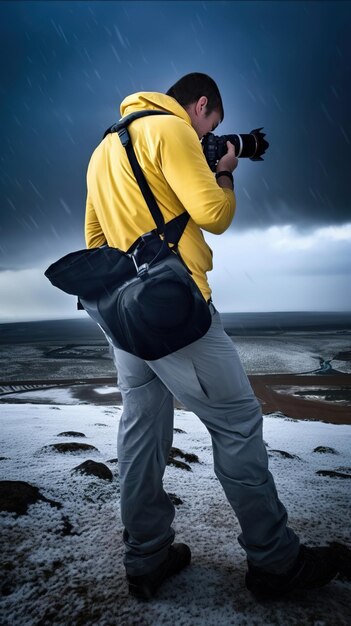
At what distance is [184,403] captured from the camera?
46.4 inches

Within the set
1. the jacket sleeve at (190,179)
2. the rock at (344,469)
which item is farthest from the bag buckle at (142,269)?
the rock at (344,469)

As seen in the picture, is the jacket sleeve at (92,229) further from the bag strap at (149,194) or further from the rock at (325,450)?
the rock at (325,450)

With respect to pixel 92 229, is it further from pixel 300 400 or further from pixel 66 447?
pixel 300 400

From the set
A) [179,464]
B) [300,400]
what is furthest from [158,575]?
[300,400]

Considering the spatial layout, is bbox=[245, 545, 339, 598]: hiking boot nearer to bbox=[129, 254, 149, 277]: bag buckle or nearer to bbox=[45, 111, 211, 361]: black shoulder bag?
bbox=[45, 111, 211, 361]: black shoulder bag

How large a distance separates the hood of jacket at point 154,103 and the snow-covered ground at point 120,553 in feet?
5.66

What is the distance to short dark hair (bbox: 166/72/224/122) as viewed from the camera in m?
1.46

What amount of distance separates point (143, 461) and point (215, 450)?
0.27m

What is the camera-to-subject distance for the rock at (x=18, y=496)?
5.20 feet

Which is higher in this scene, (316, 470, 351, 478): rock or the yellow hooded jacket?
the yellow hooded jacket

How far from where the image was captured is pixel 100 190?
136cm

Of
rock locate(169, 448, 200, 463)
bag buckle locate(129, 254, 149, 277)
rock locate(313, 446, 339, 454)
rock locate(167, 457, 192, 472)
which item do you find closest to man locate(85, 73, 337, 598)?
bag buckle locate(129, 254, 149, 277)

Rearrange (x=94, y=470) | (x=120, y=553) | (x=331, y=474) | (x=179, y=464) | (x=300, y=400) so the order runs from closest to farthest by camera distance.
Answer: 1. (x=120, y=553)
2. (x=94, y=470)
3. (x=179, y=464)
4. (x=331, y=474)
5. (x=300, y=400)

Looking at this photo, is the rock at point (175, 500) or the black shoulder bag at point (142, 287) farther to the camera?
the rock at point (175, 500)
